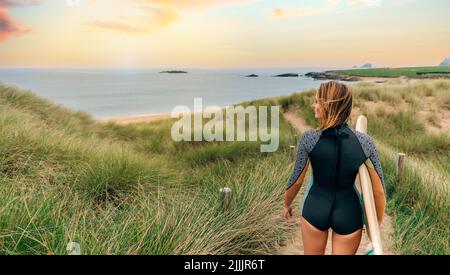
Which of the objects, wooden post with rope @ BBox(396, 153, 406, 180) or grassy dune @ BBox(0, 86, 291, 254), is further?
wooden post with rope @ BBox(396, 153, 406, 180)

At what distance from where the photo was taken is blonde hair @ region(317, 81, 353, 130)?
84.9 inches

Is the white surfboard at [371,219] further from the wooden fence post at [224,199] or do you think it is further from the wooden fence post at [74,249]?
the wooden fence post at [224,199]

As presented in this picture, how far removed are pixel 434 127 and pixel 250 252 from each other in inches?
499

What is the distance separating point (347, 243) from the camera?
2.41 m

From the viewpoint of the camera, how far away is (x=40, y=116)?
35.8 ft

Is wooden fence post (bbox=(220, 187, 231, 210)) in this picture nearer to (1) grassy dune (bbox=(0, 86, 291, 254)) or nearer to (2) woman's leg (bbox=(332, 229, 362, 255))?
(1) grassy dune (bbox=(0, 86, 291, 254))

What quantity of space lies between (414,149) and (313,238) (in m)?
9.58

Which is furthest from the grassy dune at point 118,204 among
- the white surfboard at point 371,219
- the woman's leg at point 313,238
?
the white surfboard at point 371,219

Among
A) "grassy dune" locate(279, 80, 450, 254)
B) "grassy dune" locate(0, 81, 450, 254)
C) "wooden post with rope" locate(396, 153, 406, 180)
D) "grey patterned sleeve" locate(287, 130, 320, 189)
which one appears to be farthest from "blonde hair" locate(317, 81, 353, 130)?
"wooden post with rope" locate(396, 153, 406, 180)

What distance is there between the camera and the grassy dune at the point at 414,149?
467 centimetres

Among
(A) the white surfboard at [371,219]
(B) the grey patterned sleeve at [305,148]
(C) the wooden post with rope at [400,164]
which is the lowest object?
(C) the wooden post with rope at [400,164]

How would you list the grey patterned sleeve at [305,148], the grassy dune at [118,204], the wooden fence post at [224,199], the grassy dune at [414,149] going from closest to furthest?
the grey patterned sleeve at [305,148] → the grassy dune at [118,204] → the wooden fence post at [224,199] → the grassy dune at [414,149]

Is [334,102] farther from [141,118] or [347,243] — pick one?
[141,118]
